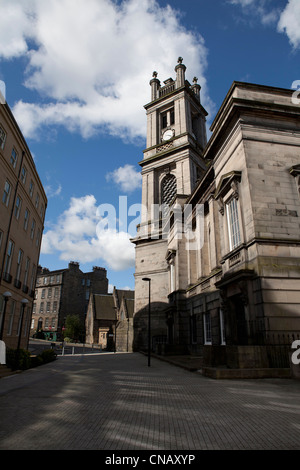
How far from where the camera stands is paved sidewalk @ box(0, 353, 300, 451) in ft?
13.9

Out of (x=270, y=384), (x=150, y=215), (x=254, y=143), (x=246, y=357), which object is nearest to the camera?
(x=270, y=384)

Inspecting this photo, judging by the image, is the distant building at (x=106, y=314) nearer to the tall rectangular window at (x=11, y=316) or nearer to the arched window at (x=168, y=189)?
the arched window at (x=168, y=189)

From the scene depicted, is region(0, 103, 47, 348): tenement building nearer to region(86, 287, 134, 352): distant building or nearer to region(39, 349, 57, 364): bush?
region(39, 349, 57, 364): bush

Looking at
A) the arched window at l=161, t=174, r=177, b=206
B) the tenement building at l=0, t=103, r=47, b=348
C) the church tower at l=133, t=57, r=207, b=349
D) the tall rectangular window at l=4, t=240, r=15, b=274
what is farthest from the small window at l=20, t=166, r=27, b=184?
the arched window at l=161, t=174, r=177, b=206

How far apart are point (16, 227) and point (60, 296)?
46.8m

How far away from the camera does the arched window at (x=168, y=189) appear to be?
1463 inches

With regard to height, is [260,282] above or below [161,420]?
above

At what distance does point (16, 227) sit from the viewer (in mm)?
20328

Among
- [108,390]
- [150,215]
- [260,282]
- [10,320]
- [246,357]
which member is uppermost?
[150,215]

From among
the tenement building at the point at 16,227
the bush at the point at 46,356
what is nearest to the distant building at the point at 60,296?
the tenement building at the point at 16,227

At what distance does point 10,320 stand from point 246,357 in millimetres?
15648

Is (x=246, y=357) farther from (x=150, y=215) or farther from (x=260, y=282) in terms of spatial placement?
(x=150, y=215)
